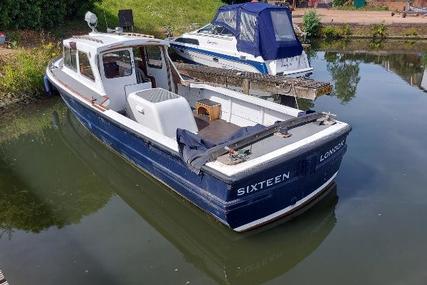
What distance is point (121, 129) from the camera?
24.2 feet

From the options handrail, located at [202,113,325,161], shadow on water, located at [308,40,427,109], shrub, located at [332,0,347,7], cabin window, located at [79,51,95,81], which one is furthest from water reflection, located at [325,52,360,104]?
shrub, located at [332,0,347,7]

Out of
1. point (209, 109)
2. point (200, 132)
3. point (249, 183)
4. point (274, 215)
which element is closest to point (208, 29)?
point (209, 109)

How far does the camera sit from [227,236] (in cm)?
611

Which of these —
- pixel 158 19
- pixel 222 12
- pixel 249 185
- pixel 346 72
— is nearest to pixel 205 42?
pixel 222 12

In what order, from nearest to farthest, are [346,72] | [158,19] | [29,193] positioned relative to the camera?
[29,193], [346,72], [158,19]

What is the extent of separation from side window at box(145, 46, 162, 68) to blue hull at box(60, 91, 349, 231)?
7.66ft

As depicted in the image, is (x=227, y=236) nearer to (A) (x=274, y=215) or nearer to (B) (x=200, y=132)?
(A) (x=274, y=215)

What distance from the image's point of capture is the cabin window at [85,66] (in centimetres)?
842

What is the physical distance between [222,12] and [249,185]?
9.50 m

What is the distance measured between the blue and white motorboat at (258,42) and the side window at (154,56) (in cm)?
404

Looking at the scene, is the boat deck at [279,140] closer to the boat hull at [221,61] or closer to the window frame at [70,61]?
the window frame at [70,61]

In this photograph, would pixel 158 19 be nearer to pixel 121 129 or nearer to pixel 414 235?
pixel 121 129

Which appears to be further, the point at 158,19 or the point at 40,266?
the point at 158,19

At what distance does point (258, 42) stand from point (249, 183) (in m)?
7.62
